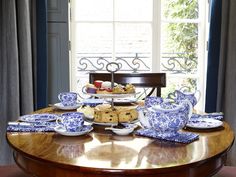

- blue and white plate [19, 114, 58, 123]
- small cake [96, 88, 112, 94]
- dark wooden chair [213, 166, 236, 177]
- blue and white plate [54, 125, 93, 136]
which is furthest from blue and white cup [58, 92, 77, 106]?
dark wooden chair [213, 166, 236, 177]

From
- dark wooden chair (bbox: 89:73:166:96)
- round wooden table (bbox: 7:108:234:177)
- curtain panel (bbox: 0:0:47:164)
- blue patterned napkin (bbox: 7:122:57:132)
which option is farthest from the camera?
curtain panel (bbox: 0:0:47:164)

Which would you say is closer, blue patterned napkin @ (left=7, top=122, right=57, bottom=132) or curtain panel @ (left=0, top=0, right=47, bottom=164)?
blue patterned napkin @ (left=7, top=122, right=57, bottom=132)

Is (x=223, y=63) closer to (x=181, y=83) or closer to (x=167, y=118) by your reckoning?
(x=181, y=83)

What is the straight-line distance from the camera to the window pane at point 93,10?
3027mm

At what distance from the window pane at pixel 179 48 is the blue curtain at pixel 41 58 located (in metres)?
1.03

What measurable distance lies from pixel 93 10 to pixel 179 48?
835 millimetres

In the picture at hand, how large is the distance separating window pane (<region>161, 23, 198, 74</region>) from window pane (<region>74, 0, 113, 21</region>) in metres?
0.51

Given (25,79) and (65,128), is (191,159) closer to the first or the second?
(65,128)

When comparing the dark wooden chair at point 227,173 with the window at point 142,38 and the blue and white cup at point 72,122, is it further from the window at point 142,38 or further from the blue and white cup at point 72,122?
the window at point 142,38

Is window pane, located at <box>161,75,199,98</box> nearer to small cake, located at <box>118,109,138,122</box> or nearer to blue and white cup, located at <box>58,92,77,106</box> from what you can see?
blue and white cup, located at <box>58,92,77,106</box>

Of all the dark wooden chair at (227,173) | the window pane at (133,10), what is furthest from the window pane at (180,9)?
the dark wooden chair at (227,173)

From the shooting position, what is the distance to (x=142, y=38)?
3.08m

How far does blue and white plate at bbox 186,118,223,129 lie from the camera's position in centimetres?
137

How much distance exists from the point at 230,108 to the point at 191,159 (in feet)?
6.54
